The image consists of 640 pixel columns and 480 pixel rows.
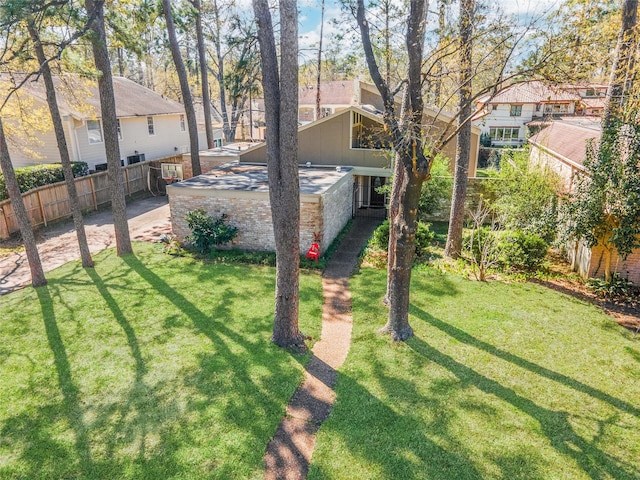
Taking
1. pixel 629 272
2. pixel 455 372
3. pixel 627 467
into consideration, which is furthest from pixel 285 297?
pixel 629 272

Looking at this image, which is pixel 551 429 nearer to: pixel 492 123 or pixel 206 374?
pixel 206 374

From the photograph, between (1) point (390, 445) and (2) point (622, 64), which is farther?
(2) point (622, 64)

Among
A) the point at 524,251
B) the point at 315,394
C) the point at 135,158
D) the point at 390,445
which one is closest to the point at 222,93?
the point at 135,158

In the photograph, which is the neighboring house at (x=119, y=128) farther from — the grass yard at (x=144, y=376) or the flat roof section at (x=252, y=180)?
the grass yard at (x=144, y=376)

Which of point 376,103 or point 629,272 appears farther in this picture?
point 376,103

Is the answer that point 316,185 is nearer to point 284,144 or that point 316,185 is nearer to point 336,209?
point 336,209
